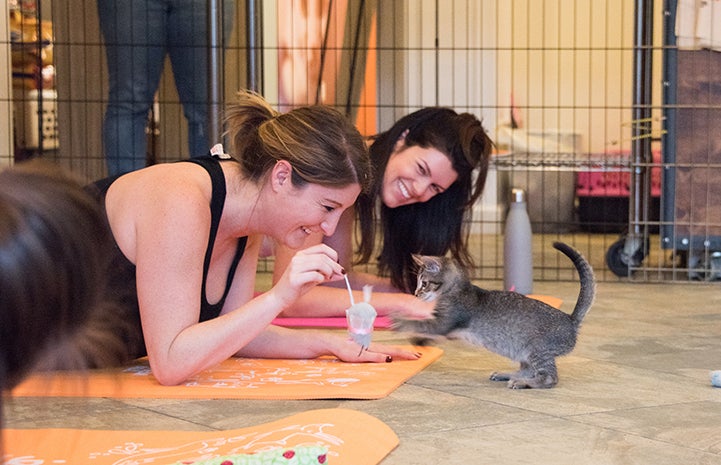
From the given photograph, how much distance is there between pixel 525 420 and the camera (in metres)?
2.10

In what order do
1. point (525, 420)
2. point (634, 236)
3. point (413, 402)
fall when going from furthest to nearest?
1. point (634, 236)
2. point (413, 402)
3. point (525, 420)

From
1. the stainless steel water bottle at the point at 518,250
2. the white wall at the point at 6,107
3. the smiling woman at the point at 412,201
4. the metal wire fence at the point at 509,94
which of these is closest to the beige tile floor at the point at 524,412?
the smiling woman at the point at 412,201

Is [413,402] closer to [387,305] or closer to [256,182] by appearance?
[256,182]

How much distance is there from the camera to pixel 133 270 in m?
2.37

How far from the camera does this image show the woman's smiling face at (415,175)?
3.06 meters

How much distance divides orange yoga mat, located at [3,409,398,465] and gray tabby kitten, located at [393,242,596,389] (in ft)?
1.80

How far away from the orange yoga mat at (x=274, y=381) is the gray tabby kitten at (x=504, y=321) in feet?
0.45

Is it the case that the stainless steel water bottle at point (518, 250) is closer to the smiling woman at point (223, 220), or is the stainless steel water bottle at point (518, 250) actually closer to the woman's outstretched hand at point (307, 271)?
the smiling woman at point (223, 220)

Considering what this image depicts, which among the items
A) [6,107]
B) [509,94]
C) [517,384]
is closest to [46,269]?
[517,384]

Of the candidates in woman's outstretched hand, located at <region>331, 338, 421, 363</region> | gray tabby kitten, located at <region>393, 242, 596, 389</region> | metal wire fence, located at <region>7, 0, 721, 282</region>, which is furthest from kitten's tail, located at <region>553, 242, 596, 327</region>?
metal wire fence, located at <region>7, 0, 721, 282</region>

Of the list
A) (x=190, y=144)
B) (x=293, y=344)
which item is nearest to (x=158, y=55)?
(x=190, y=144)

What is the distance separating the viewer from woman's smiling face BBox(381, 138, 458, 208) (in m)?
3.06

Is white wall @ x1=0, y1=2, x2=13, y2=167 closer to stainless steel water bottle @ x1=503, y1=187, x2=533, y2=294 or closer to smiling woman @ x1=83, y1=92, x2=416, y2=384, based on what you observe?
stainless steel water bottle @ x1=503, y1=187, x2=533, y2=294

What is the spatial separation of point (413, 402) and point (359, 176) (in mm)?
493
